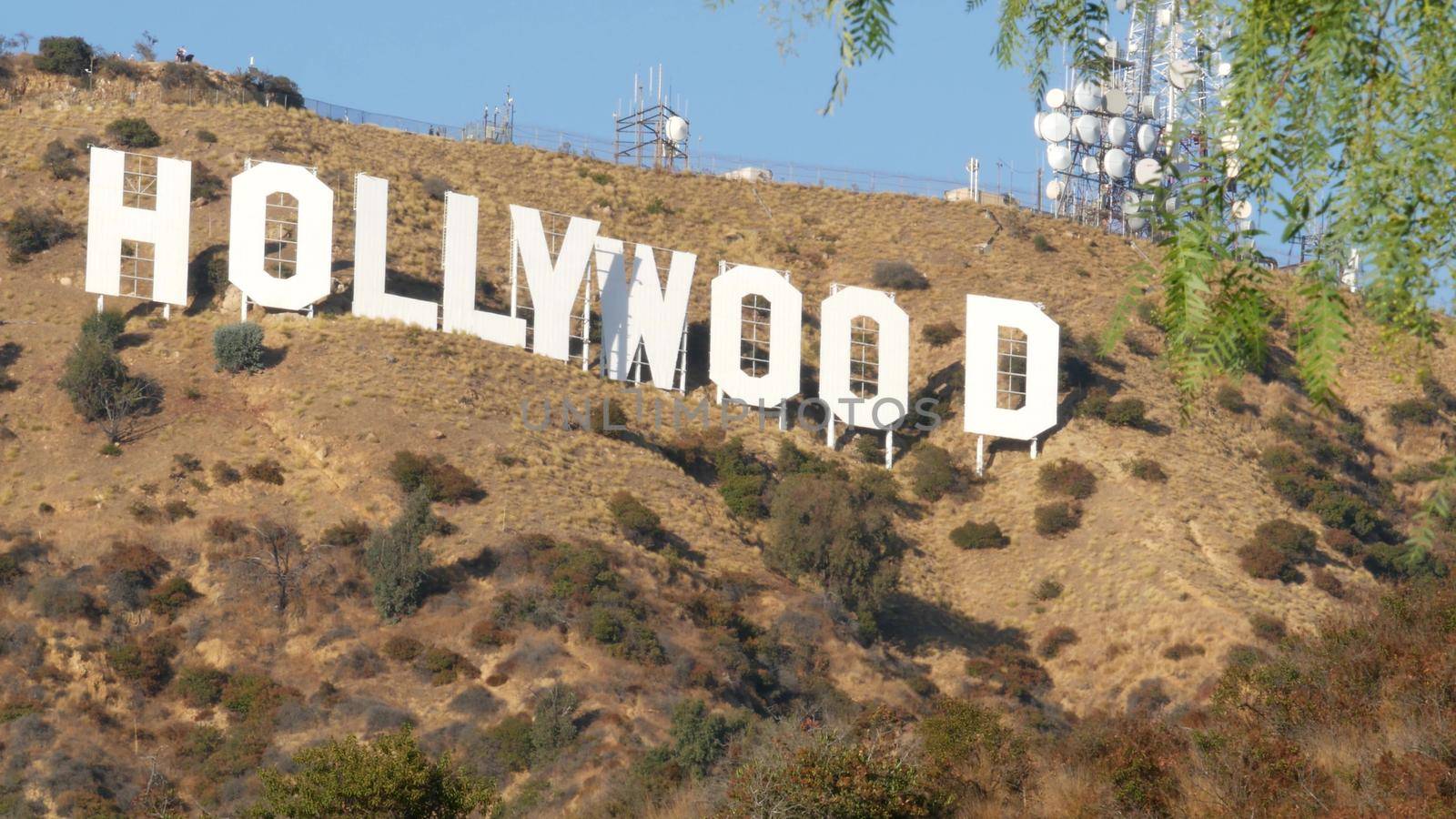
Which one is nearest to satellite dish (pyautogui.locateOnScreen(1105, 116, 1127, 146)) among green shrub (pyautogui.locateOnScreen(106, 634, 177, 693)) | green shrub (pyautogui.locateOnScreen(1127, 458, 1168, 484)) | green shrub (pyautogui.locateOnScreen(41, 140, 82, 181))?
green shrub (pyautogui.locateOnScreen(1127, 458, 1168, 484))

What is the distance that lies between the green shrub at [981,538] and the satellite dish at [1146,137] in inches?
1208

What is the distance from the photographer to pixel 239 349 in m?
53.3

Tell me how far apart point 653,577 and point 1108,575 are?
15.9m

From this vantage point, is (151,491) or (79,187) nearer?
(151,491)

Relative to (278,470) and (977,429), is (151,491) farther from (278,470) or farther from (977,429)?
(977,429)

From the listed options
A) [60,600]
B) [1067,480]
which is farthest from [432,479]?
[1067,480]

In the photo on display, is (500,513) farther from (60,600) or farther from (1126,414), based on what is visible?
(1126,414)

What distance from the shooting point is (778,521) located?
51.6 metres

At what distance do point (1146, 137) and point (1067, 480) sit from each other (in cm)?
2833

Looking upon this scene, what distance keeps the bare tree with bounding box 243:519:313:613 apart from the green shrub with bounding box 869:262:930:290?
3573cm

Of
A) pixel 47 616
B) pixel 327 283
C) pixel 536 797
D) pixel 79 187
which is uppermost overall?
pixel 79 187

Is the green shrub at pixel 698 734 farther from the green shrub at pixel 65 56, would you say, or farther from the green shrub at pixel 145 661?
the green shrub at pixel 65 56

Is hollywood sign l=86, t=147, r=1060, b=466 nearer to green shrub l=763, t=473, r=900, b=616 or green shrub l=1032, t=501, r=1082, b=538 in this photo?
green shrub l=1032, t=501, r=1082, b=538

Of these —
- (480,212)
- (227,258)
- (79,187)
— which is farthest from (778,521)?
(79,187)
